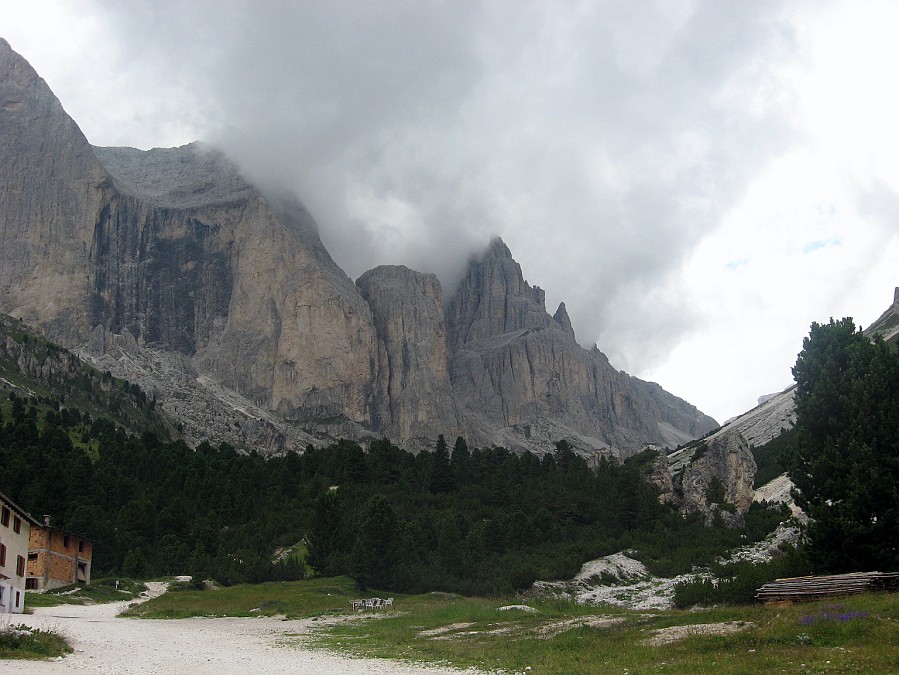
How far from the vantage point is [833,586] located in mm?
28547

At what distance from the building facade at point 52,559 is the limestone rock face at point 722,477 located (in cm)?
6636

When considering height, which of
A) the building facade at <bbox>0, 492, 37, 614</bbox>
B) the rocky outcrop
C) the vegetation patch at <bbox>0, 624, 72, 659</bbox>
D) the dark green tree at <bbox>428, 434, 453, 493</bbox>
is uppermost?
the dark green tree at <bbox>428, 434, 453, 493</bbox>

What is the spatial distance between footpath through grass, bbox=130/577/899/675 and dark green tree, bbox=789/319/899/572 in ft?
18.2

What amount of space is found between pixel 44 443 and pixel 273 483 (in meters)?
30.5

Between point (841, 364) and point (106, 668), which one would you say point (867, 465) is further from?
point (106, 668)

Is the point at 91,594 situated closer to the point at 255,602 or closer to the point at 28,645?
the point at 255,602

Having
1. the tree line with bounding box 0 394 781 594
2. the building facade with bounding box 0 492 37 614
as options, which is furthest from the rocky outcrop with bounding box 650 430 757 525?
the building facade with bounding box 0 492 37 614

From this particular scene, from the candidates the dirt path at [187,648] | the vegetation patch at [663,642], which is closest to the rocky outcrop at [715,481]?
the vegetation patch at [663,642]

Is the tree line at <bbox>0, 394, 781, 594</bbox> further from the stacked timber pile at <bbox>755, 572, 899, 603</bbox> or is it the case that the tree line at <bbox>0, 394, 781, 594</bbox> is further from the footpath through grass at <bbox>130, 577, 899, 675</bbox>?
the stacked timber pile at <bbox>755, 572, 899, 603</bbox>

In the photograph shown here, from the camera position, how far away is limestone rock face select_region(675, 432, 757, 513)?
9500cm

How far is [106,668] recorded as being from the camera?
24375mm

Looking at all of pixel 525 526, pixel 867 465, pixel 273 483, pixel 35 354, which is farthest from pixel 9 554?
pixel 35 354

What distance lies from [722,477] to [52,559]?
2840 inches

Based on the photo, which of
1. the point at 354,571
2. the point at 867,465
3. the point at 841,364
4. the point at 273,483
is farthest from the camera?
the point at 273,483
